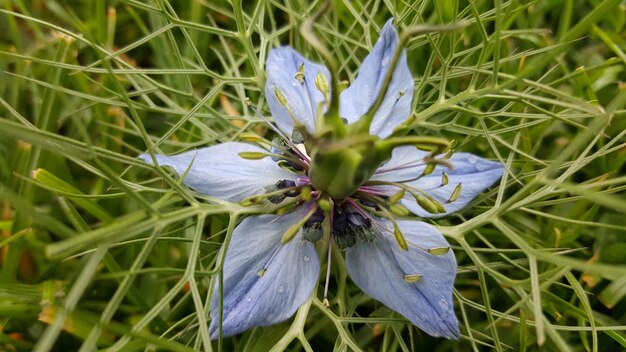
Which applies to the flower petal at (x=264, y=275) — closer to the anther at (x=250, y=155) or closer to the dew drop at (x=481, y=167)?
the anther at (x=250, y=155)

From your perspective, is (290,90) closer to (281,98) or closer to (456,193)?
(281,98)

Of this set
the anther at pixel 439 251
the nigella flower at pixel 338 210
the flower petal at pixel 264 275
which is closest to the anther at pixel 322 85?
the nigella flower at pixel 338 210

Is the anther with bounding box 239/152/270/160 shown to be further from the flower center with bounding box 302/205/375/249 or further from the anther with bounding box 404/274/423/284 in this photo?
the anther with bounding box 404/274/423/284

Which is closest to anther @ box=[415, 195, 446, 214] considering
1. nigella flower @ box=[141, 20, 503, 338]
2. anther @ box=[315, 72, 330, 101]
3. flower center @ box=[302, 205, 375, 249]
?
nigella flower @ box=[141, 20, 503, 338]

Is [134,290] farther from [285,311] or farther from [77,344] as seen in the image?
[285,311]

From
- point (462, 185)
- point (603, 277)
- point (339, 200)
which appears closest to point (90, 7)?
point (339, 200)

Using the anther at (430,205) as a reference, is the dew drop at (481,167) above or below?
below
